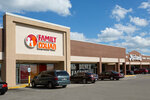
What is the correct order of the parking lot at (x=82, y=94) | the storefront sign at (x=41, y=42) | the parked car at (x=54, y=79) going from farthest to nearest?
1. the storefront sign at (x=41, y=42)
2. the parked car at (x=54, y=79)
3. the parking lot at (x=82, y=94)

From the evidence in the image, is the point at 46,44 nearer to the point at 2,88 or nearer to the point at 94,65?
the point at 2,88

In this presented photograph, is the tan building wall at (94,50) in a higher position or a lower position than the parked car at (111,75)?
higher

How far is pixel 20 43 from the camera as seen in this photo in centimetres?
2261

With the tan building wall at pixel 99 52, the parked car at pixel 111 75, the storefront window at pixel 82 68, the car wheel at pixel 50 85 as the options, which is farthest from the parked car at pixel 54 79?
the storefront window at pixel 82 68

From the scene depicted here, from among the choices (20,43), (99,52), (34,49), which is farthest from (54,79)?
(99,52)

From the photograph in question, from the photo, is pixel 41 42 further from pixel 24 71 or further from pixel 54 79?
pixel 54 79

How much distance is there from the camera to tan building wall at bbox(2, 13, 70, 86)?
20.9 m

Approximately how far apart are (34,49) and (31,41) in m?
1.08

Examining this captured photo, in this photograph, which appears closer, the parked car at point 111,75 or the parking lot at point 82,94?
the parking lot at point 82,94

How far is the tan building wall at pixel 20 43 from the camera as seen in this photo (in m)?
20.9

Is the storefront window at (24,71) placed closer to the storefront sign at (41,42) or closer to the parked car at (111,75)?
the storefront sign at (41,42)

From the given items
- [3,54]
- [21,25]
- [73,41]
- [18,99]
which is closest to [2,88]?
[18,99]

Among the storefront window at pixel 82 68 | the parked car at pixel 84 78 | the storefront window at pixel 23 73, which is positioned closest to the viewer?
the parked car at pixel 84 78

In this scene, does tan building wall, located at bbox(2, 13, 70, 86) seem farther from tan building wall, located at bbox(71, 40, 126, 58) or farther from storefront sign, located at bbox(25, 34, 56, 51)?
tan building wall, located at bbox(71, 40, 126, 58)
